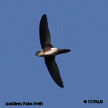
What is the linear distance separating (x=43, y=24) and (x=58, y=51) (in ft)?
2.61

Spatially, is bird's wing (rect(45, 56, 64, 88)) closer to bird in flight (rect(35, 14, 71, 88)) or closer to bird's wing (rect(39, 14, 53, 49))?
bird in flight (rect(35, 14, 71, 88))

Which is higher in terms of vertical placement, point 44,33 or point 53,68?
point 44,33

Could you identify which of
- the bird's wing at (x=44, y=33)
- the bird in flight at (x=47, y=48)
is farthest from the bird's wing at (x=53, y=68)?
the bird's wing at (x=44, y=33)

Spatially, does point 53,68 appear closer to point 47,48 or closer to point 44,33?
point 47,48

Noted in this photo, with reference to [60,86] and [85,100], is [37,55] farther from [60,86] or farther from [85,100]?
[85,100]

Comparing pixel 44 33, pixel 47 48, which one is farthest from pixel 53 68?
pixel 44 33

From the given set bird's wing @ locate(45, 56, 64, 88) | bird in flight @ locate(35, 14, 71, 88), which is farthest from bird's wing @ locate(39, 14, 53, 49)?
bird's wing @ locate(45, 56, 64, 88)

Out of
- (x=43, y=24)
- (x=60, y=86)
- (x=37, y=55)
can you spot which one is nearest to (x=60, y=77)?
(x=60, y=86)

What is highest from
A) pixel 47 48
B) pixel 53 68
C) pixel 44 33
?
pixel 44 33

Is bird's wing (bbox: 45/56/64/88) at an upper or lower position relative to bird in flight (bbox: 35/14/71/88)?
lower

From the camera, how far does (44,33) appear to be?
30.3 ft

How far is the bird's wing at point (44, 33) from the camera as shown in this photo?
920 cm

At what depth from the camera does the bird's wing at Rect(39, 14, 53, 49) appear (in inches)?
362

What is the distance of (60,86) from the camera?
927cm
